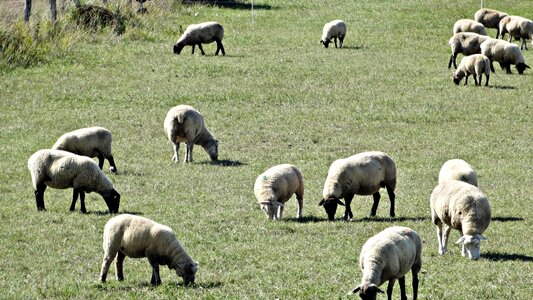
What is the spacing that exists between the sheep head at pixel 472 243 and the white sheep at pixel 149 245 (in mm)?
4081

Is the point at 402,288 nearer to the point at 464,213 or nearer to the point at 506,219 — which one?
the point at 464,213

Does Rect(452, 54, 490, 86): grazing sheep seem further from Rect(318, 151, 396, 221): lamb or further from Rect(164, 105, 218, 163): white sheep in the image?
Rect(318, 151, 396, 221): lamb

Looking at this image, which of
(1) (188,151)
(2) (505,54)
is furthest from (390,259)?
(2) (505,54)

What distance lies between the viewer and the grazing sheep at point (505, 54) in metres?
37.2

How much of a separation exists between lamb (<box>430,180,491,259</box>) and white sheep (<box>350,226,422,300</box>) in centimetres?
233

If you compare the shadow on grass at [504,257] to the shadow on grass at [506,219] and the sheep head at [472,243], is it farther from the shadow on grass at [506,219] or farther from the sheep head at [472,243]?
the shadow on grass at [506,219]

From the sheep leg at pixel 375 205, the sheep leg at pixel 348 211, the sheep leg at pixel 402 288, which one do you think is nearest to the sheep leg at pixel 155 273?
the sheep leg at pixel 402 288

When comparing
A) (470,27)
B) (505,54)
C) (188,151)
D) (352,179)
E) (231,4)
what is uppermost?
(231,4)

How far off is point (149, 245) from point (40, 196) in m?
5.71

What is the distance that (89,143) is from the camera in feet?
73.5

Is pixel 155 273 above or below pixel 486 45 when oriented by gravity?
below

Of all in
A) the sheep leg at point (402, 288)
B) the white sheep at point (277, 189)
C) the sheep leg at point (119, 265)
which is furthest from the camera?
the white sheep at point (277, 189)

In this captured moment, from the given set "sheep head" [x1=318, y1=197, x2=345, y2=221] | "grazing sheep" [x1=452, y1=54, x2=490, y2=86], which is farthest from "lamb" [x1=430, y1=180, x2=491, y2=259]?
"grazing sheep" [x1=452, y1=54, x2=490, y2=86]

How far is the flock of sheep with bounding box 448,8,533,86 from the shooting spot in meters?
34.8
